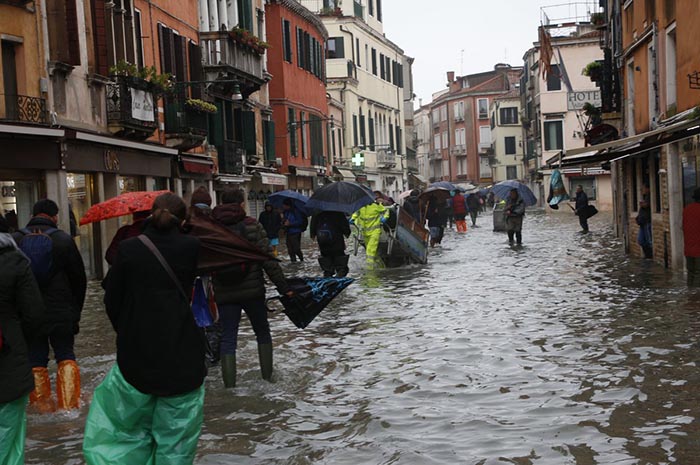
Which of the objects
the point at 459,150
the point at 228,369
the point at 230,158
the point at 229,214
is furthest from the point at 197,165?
the point at 459,150

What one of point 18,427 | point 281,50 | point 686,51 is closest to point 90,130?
point 686,51

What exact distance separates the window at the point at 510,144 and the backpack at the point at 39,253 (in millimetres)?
87216

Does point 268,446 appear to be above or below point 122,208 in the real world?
below

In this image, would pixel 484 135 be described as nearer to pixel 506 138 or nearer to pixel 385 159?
pixel 506 138

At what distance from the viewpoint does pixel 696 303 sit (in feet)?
42.9

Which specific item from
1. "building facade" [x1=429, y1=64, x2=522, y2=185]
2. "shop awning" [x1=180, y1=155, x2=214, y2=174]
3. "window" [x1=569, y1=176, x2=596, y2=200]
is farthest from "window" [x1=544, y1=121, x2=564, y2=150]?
"shop awning" [x1=180, y1=155, x2=214, y2=174]

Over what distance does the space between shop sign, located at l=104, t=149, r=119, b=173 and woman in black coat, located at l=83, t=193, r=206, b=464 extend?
1792 centimetres

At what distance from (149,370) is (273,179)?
32.9 metres

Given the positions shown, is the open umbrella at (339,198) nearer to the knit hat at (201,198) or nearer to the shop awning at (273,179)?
the knit hat at (201,198)

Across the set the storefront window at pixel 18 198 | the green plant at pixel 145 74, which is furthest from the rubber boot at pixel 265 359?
the green plant at pixel 145 74

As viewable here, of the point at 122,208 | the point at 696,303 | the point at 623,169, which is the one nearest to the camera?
the point at 122,208

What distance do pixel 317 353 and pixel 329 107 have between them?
141ft

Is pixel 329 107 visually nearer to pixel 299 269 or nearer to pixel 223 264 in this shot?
pixel 299 269

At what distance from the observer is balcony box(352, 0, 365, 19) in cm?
5969
